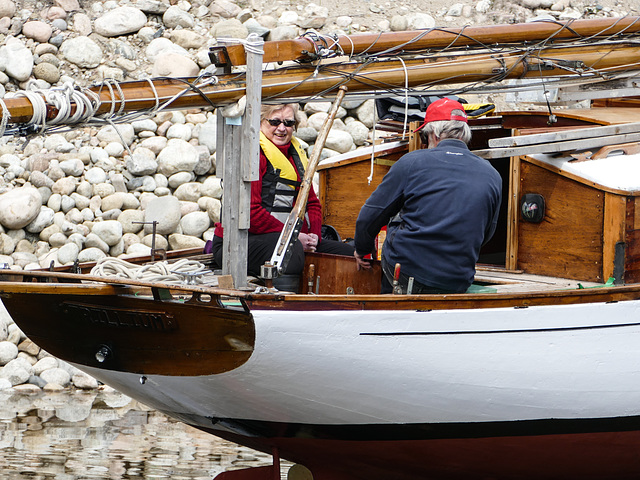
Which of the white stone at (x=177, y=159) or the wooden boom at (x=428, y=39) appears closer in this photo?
the wooden boom at (x=428, y=39)

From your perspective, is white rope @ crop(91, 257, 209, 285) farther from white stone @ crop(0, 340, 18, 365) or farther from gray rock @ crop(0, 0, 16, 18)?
gray rock @ crop(0, 0, 16, 18)

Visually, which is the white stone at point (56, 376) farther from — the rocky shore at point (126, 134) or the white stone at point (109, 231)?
the white stone at point (109, 231)

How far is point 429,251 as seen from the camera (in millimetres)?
4988

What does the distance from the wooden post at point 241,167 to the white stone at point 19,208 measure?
19.0 ft

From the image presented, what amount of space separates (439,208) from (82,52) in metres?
9.92

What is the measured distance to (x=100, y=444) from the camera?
7.02 meters

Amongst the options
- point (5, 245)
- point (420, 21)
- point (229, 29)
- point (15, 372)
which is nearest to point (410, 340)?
point (15, 372)

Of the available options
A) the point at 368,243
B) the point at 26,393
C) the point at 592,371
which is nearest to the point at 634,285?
the point at 592,371

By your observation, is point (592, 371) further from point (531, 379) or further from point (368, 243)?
point (368, 243)

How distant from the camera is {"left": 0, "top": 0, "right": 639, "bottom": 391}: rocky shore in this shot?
33.8ft

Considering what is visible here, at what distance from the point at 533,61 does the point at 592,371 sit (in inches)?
83.5

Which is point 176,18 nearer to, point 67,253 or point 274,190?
point 67,253

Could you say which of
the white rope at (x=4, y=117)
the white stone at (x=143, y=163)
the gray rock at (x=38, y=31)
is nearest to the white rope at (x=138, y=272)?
the white rope at (x=4, y=117)

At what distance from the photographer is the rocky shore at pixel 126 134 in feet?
33.8
